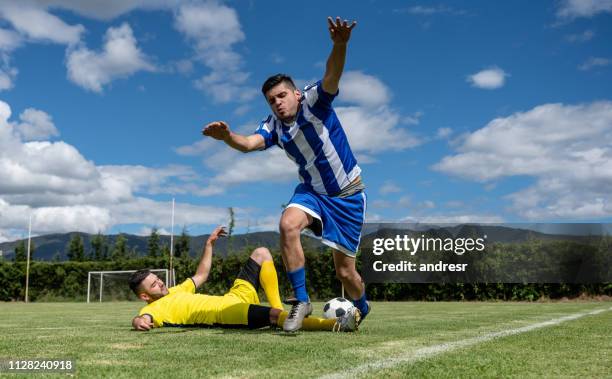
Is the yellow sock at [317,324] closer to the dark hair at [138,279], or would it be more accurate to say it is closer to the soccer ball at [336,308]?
the soccer ball at [336,308]

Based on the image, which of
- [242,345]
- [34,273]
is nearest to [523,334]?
[242,345]

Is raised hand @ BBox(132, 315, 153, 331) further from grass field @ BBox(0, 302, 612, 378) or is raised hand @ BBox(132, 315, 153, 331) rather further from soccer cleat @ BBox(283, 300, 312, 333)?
soccer cleat @ BBox(283, 300, 312, 333)

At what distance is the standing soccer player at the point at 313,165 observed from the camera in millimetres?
5051

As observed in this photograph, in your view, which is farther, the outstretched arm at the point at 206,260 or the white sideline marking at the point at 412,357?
the outstretched arm at the point at 206,260

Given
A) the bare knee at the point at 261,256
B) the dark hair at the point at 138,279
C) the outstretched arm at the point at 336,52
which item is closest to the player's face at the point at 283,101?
the outstretched arm at the point at 336,52

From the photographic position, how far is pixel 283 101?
5.12 meters

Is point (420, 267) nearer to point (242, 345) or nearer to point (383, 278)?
point (383, 278)

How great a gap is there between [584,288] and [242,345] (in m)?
19.6

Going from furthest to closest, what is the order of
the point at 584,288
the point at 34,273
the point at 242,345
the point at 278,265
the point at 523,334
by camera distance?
1. the point at 34,273
2. the point at 278,265
3. the point at 584,288
4. the point at 523,334
5. the point at 242,345

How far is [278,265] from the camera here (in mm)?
23312

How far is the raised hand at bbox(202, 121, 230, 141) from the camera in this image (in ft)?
16.8

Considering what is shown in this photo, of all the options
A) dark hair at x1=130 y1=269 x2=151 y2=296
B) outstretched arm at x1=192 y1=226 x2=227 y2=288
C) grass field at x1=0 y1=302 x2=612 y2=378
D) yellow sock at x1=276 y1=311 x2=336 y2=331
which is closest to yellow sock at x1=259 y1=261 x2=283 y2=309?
yellow sock at x1=276 y1=311 x2=336 y2=331

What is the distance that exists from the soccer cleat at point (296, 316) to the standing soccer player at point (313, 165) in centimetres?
1

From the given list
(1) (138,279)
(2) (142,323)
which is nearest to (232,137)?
(1) (138,279)
